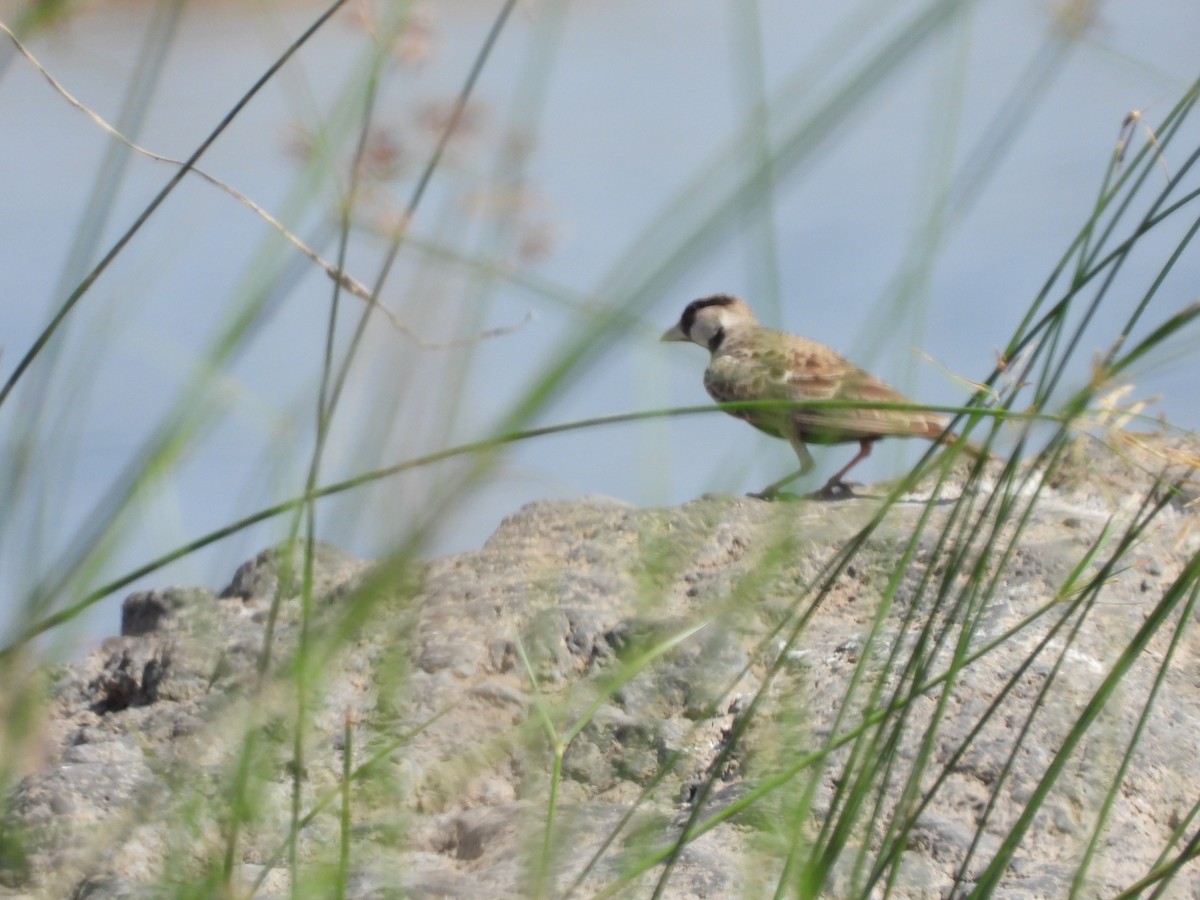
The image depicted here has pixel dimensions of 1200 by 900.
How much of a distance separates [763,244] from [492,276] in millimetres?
197

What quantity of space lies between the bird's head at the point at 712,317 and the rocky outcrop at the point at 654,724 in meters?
4.94

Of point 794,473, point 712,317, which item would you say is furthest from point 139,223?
point 712,317

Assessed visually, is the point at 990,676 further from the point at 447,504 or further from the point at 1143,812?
the point at 447,504

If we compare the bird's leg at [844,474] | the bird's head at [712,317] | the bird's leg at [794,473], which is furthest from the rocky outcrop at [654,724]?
the bird's head at [712,317]

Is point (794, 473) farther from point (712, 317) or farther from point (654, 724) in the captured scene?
point (712, 317)

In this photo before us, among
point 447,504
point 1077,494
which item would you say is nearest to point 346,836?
point 447,504

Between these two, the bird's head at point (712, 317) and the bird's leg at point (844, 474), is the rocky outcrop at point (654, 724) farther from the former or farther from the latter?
the bird's head at point (712, 317)

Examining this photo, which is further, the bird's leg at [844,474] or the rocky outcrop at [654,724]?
the bird's leg at [844,474]

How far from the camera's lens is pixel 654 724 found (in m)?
2.07

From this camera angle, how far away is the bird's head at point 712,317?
784 centimetres

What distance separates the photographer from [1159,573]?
2764mm

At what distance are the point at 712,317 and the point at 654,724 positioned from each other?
19.8ft

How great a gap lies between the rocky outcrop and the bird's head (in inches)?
194

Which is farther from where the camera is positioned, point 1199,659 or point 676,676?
point 1199,659
